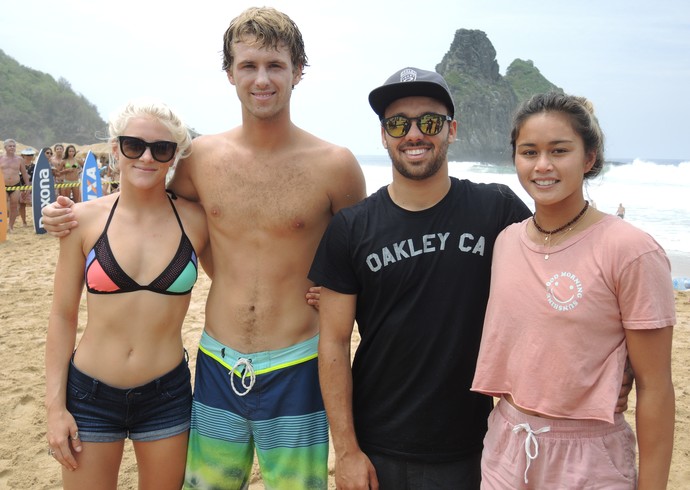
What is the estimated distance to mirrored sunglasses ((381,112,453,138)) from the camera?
2.00 meters

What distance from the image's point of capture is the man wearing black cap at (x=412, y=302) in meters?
1.94

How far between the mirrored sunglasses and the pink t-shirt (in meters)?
0.53

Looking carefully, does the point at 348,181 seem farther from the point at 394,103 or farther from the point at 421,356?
the point at 421,356

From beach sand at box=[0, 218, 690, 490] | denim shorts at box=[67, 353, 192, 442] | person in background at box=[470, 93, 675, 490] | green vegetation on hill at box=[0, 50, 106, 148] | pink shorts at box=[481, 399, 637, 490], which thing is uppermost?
green vegetation on hill at box=[0, 50, 106, 148]

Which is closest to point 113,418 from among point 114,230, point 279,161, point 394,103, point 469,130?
point 114,230

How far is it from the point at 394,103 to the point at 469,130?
7425cm

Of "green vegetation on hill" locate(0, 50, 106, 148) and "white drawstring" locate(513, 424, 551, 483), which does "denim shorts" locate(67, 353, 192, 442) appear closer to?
"white drawstring" locate(513, 424, 551, 483)

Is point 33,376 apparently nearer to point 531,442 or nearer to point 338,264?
point 338,264

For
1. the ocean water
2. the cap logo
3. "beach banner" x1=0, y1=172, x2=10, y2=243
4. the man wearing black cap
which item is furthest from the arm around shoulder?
"beach banner" x1=0, y1=172, x2=10, y2=243

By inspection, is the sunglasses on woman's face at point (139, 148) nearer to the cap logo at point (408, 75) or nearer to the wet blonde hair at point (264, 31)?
the wet blonde hair at point (264, 31)

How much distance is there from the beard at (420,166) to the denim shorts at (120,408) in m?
1.27

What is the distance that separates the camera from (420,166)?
199 cm

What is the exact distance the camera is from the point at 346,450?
2.01 metres

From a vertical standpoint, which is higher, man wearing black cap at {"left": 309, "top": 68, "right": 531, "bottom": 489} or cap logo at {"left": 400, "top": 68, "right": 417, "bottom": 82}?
cap logo at {"left": 400, "top": 68, "right": 417, "bottom": 82}
